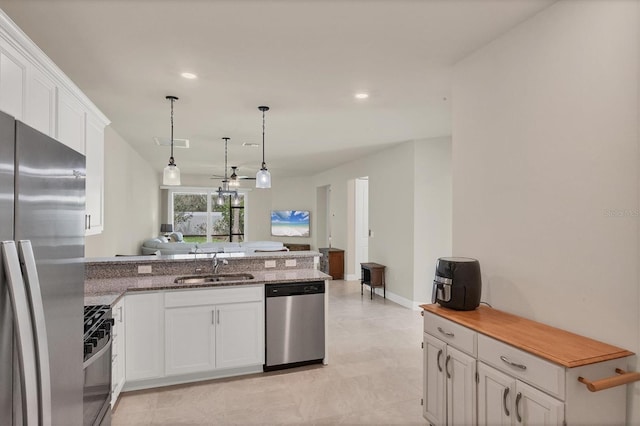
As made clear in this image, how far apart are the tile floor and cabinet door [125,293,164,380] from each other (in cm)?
20

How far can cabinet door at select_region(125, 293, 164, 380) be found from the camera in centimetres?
287

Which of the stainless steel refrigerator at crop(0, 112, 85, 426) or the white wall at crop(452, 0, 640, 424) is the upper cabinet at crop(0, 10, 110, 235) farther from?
the white wall at crop(452, 0, 640, 424)

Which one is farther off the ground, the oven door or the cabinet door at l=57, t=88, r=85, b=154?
the cabinet door at l=57, t=88, r=85, b=154

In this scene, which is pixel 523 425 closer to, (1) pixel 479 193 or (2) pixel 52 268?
(1) pixel 479 193

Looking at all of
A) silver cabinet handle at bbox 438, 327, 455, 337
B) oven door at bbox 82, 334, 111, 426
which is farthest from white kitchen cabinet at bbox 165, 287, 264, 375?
silver cabinet handle at bbox 438, 327, 455, 337

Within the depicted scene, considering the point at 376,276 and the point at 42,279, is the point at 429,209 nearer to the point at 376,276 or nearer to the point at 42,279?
the point at 376,276

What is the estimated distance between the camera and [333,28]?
7.09ft

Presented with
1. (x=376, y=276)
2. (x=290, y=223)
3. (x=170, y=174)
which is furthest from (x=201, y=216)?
Result: (x=170, y=174)

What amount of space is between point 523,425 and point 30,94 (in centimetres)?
304

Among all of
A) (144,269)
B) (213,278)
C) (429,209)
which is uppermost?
(429,209)

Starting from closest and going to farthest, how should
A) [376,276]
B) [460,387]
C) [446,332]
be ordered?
1. [460,387]
2. [446,332]
3. [376,276]

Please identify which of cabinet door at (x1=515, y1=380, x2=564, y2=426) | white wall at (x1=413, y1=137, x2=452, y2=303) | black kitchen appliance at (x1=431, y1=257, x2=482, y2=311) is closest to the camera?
cabinet door at (x1=515, y1=380, x2=564, y2=426)

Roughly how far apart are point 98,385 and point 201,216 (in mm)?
8855

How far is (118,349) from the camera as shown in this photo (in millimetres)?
2725
